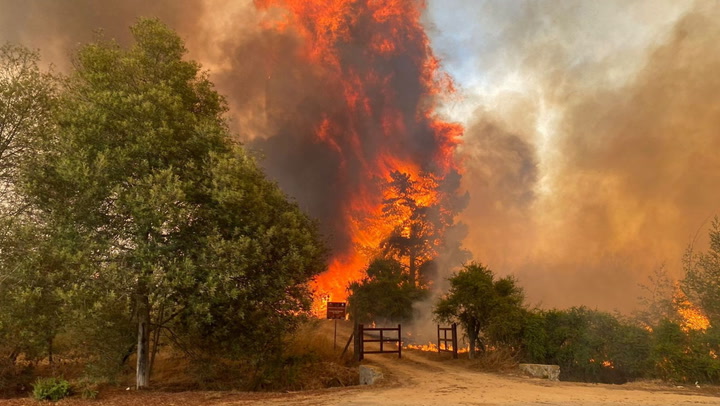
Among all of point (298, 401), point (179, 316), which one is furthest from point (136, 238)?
point (298, 401)

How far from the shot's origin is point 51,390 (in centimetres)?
1413

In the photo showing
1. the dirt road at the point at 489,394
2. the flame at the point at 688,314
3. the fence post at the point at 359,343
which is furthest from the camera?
the fence post at the point at 359,343

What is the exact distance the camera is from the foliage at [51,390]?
45.9 feet

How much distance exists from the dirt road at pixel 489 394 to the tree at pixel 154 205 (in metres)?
4.07

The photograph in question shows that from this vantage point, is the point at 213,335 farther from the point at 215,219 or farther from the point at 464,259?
the point at 464,259

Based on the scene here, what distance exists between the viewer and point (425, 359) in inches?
1131

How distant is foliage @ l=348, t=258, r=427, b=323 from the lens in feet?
157

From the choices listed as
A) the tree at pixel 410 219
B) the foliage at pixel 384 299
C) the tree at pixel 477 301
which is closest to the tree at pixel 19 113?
the tree at pixel 477 301

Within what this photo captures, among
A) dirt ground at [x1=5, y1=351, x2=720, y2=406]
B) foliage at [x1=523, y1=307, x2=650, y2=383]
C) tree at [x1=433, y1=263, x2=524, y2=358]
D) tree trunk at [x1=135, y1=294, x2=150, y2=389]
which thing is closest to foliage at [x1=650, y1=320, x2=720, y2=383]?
foliage at [x1=523, y1=307, x2=650, y2=383]

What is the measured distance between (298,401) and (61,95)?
570 inches

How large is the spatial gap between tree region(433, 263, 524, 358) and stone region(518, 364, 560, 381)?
4113 mm

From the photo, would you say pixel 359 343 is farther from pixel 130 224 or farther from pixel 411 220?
pixel 411 220

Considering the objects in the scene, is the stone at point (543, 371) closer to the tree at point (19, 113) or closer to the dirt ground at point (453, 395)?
the dirt ground at point (453, 395)

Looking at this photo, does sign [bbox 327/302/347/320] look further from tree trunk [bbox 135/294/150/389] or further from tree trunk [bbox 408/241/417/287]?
tree trunk [bbox 408/241/417/287]
